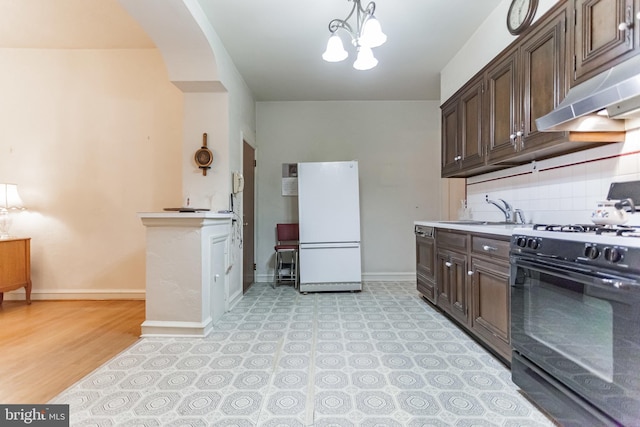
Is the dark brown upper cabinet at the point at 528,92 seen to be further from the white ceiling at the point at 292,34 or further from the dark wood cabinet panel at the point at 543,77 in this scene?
the white ceiling at the point at 292,34

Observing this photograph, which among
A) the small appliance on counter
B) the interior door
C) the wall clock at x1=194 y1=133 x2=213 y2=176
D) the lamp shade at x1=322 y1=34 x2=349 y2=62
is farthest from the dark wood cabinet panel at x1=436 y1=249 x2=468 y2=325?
the wall clock at x1=194 y1=133 x2=213 y2=176

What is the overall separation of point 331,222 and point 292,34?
80.2 inches

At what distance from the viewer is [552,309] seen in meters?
1.31

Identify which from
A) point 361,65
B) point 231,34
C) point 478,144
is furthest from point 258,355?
point 231,34

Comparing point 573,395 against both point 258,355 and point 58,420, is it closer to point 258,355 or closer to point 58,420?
point 258,355

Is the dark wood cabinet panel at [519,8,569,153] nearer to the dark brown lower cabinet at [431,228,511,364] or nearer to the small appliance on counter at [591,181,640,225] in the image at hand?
the small appliance on counter at [591,181,640,225]

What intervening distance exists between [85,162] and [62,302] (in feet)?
5.35

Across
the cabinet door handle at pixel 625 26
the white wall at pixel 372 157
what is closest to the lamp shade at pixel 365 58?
the cabinet door handle at pixel 625 26

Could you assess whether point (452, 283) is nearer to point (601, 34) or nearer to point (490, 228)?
point (490, 228)

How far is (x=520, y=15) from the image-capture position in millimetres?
1977

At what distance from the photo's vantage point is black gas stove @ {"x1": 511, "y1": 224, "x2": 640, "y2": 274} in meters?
1.00

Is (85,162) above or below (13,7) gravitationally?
below

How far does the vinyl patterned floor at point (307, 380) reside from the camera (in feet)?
4.42

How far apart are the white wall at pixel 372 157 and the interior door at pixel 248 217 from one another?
218 millimetres
